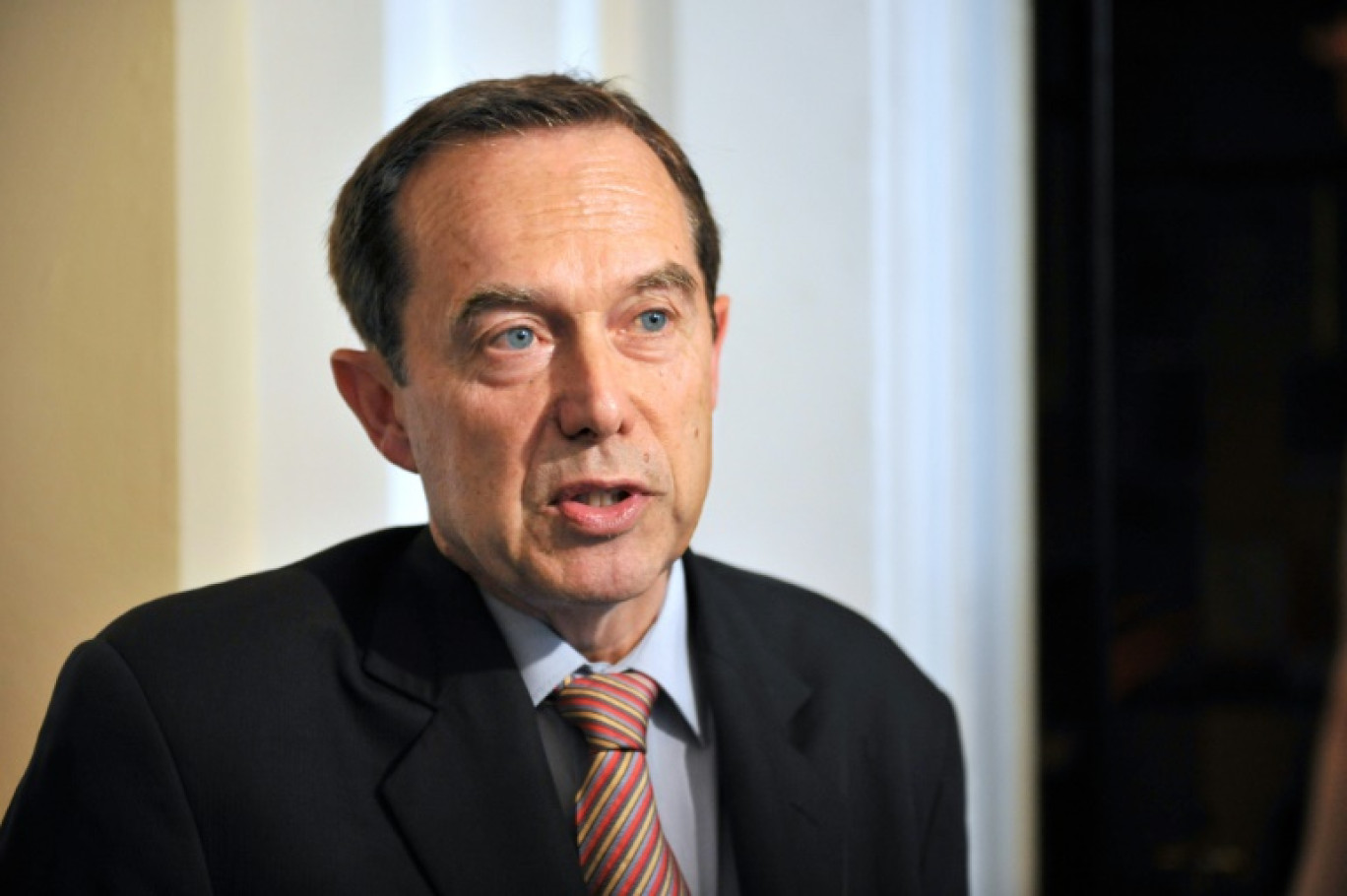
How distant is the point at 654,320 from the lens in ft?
3.22

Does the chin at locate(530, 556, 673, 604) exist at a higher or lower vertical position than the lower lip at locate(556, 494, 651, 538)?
lower

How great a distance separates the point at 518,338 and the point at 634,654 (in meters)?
0.28

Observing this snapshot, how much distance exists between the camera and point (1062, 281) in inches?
72.4

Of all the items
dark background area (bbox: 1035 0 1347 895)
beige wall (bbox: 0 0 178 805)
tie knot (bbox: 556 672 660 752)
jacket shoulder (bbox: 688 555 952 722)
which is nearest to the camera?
beige wall (bbox: 0 0 178 805)

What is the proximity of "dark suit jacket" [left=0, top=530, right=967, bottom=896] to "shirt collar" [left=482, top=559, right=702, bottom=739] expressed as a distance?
2cm

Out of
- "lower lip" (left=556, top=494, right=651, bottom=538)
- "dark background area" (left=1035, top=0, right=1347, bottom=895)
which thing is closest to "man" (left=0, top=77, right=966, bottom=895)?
→ "lower lip" (left=556, top=494, right=651, bottom=538)

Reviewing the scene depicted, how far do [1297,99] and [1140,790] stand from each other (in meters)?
0.94

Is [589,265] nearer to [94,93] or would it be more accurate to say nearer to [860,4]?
[94,93]

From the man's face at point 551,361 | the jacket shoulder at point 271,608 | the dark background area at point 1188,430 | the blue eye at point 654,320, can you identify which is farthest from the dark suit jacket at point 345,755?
the dark background area at point 1188,430

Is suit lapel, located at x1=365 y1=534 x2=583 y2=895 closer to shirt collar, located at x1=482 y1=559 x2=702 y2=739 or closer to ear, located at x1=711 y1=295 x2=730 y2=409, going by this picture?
shirt collar, located at x1=482 y1=559 x2=702 y2=739

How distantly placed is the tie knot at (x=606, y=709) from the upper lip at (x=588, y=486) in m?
0.16

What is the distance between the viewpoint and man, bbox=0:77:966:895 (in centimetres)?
94

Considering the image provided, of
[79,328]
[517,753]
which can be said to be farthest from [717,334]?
[79,328]

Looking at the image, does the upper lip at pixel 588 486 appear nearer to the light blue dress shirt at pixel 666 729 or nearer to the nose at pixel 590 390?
the nose at pixel 590 390
